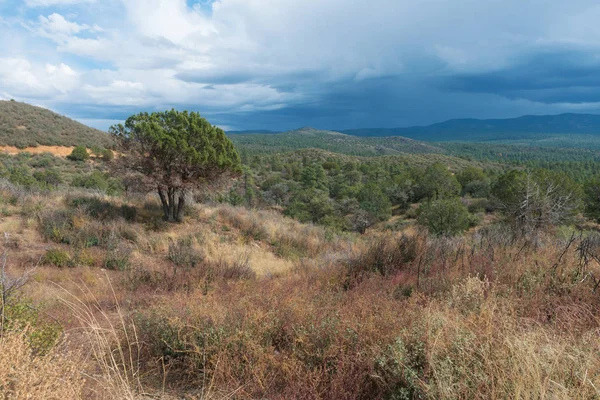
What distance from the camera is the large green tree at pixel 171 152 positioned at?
1112 centimetres

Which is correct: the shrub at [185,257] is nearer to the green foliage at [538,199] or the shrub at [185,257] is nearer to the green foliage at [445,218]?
the green foliage at [538,199]

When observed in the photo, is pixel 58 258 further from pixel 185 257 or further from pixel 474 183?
pixel 474 183

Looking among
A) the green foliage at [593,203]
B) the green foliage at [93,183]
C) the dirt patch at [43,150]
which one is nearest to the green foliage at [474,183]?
the green foliage at [593,203]

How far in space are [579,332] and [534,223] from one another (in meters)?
9.52

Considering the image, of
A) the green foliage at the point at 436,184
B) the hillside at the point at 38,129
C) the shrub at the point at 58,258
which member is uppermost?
the hillside at the point at 38,129

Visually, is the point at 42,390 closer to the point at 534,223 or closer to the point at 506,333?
the point at 506,333

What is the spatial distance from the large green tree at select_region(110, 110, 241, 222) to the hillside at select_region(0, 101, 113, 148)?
33.6 meters

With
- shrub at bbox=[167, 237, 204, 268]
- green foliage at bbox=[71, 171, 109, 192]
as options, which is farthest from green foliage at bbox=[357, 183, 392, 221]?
shrub at bbox=[167, 237, 204, 268]

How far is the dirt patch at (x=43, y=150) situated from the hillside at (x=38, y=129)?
53 centimetres

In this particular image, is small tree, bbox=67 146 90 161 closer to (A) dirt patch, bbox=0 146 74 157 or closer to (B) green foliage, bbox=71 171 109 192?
(A) dirt patch, bbox=0 146 74 157

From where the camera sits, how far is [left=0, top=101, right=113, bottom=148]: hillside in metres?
37.6

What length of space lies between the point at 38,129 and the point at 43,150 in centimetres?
639

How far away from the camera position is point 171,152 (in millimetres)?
11352

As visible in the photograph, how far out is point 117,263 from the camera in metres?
7.92
